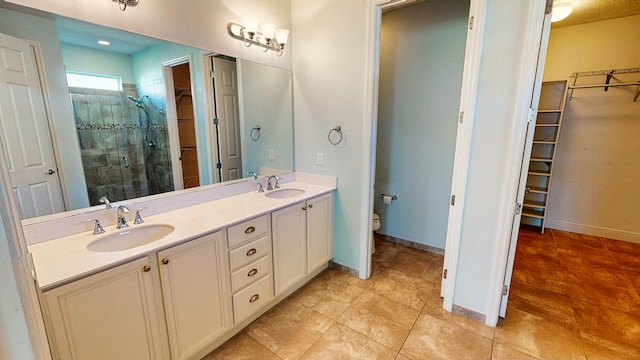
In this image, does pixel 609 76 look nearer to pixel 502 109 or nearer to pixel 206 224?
pixel 502 109

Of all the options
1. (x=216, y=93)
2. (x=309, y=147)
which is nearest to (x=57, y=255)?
(x=216, y=93)

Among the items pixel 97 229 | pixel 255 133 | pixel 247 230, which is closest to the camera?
pixel 97 229

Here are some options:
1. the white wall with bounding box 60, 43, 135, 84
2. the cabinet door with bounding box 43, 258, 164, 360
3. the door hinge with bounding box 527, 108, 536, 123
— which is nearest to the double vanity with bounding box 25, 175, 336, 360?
the cabinet door with bounding box 43, 258, 164, 360

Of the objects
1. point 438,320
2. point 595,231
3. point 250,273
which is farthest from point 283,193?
point 595,231

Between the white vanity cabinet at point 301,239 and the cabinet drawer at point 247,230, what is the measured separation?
3.4 inches

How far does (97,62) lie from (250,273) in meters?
1.52

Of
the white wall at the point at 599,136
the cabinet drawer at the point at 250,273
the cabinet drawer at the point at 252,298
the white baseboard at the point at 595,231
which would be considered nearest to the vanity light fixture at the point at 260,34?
the cabinet drawer at the point at 250,273

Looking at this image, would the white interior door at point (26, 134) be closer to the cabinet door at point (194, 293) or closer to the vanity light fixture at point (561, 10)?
the cabinet door at point (194, 293)

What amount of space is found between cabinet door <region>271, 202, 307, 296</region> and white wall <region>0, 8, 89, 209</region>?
1.11 m

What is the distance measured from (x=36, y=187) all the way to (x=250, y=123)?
1453 millimetres

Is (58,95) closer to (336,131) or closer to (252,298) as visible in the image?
(252,298)

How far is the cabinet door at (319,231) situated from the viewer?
7.52ft

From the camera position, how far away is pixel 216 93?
7.02ft

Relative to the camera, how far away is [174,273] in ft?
4.56
